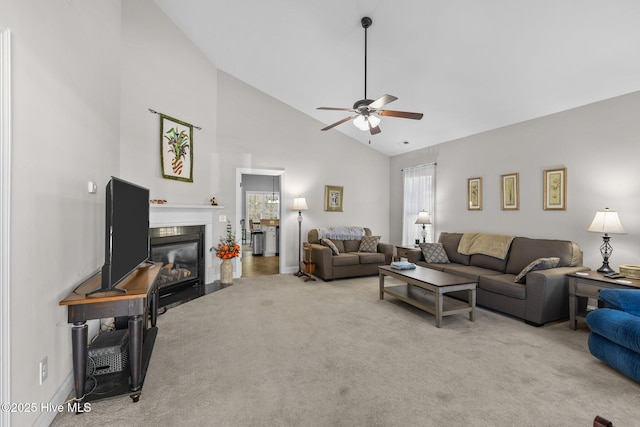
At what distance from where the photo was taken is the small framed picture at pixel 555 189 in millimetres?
4000

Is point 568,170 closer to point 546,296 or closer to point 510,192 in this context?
point 510,192

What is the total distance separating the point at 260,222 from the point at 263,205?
1.28 m

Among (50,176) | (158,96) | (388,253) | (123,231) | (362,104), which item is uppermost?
(158,96)

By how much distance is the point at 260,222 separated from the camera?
922 centimetres

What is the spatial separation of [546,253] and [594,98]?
2.03 meters

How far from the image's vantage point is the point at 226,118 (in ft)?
18.3

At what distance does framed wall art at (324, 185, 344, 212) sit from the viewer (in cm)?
662

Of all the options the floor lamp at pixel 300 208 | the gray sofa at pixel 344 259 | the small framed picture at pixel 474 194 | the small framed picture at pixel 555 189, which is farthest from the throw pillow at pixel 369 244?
the small framed picture at pixel 555 189

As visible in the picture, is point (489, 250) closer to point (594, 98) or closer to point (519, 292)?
point (519, 292)

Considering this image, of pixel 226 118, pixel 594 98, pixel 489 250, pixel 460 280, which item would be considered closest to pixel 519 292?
pixel 460 280

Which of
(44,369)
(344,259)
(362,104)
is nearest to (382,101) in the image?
(362,104)

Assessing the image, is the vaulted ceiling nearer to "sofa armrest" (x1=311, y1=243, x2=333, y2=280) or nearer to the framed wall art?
the framed wall art

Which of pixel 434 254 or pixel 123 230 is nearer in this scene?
pixel 123 230

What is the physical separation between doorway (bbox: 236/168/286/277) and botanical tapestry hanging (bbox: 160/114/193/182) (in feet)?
3.44
